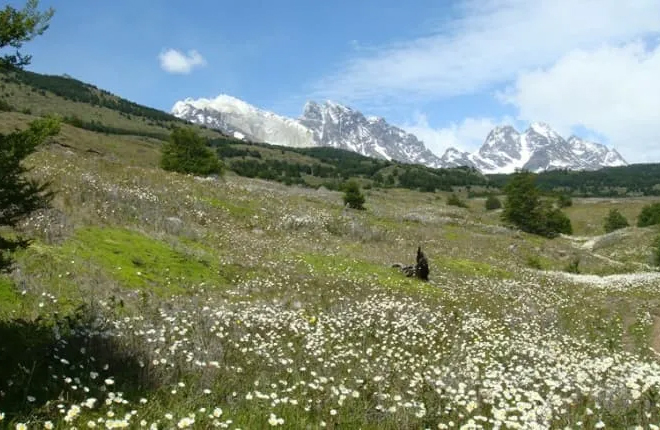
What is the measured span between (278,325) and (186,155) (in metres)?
49.1

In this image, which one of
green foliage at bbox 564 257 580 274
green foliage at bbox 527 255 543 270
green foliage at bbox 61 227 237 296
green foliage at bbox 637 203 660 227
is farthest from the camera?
green foliage at bbox 637 203 660 227

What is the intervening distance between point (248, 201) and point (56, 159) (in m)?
11.7

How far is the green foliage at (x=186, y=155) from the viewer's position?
193 feet

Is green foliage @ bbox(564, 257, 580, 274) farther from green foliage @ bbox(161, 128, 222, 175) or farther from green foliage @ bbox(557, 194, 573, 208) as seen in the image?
green foliage @ bbox(557, 194, 573, 208)

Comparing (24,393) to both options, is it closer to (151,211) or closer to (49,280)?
(49,280)

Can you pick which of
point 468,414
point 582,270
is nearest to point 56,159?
point 468,414

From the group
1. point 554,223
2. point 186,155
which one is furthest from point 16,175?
point 554,223

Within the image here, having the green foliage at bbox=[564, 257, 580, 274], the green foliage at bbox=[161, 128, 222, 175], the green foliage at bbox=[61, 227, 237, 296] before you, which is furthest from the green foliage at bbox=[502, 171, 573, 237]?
the green foliage at bbox=[61, 227, 237, 296]

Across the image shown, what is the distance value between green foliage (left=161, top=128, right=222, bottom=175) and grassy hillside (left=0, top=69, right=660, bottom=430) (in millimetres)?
20757

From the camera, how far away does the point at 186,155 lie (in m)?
59.6

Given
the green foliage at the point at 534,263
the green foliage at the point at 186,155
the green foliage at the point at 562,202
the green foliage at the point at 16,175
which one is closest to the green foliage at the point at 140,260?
the green foliage at the point at 16,175

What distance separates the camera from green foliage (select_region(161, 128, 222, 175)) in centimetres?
5881

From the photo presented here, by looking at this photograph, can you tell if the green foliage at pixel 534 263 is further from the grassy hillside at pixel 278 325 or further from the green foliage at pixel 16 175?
the green foliage at pixel 16 175

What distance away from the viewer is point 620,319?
2355cm
